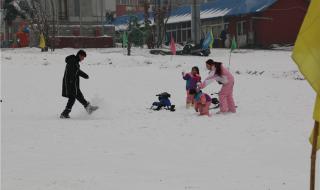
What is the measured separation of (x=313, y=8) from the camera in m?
3.47

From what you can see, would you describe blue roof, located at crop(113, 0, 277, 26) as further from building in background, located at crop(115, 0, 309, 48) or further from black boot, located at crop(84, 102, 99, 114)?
black boot, located at crop(84, 102, 99, 114)

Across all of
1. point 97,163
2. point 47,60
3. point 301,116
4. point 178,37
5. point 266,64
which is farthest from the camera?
point 178,37

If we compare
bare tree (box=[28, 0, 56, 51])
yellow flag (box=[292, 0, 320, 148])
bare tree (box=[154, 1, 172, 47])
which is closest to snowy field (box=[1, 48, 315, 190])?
yellow flag (box=[292, 0, 320, 148])

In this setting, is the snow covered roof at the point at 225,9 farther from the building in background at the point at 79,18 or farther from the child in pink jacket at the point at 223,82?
the child in pink jacket at the point at 223,82

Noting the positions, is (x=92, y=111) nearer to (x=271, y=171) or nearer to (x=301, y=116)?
(x=301, y=116)

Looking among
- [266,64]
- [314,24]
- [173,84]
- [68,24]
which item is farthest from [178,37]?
[314,24]

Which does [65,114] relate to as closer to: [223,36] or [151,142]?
[151,142]

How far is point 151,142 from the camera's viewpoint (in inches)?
337

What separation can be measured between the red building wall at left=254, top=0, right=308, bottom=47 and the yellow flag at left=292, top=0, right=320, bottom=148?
4025cm

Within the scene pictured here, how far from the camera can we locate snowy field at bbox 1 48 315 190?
604cm

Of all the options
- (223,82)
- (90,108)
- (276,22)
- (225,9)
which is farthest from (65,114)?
(225,9)

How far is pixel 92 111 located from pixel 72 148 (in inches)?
156

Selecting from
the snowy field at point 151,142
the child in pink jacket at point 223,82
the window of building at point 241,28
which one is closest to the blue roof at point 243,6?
the window of building at point 241,28

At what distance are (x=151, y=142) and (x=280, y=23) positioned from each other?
37624 mm
